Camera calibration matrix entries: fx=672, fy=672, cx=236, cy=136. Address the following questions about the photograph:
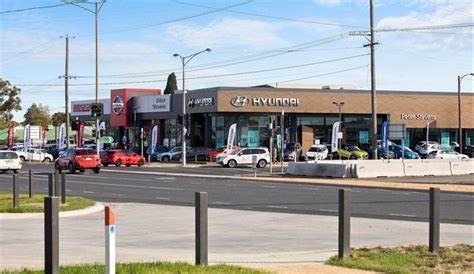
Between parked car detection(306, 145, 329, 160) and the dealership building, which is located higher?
the dealership building

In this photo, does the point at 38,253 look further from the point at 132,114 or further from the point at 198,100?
the point at 132,114

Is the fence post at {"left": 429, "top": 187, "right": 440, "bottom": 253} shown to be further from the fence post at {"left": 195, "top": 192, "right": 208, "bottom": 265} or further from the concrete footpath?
the fence post at {"left": 195, "top": 192, "right": 208, "bottom": 265}

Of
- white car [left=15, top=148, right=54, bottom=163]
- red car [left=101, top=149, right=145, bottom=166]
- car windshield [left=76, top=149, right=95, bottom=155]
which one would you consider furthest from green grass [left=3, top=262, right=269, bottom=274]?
white car [left=15, top=148, right=54, bottom=163]

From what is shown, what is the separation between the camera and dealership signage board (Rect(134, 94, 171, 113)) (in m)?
75.7

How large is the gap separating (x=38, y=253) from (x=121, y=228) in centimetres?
397

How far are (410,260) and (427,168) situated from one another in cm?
3028

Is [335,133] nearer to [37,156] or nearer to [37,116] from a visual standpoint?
[37,156]

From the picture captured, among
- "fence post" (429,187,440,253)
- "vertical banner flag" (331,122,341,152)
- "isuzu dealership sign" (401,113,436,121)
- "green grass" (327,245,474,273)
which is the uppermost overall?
"isuzu dealership sign" (401,113,436,121)

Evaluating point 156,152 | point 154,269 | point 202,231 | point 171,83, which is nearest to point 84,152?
point 156,152

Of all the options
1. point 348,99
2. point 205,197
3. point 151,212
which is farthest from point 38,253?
point 348,99

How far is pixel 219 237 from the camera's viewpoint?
42.8 ft

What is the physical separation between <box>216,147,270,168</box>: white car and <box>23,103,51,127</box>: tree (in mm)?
92028

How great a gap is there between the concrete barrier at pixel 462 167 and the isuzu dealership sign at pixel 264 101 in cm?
2973

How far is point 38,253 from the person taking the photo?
1064cm
